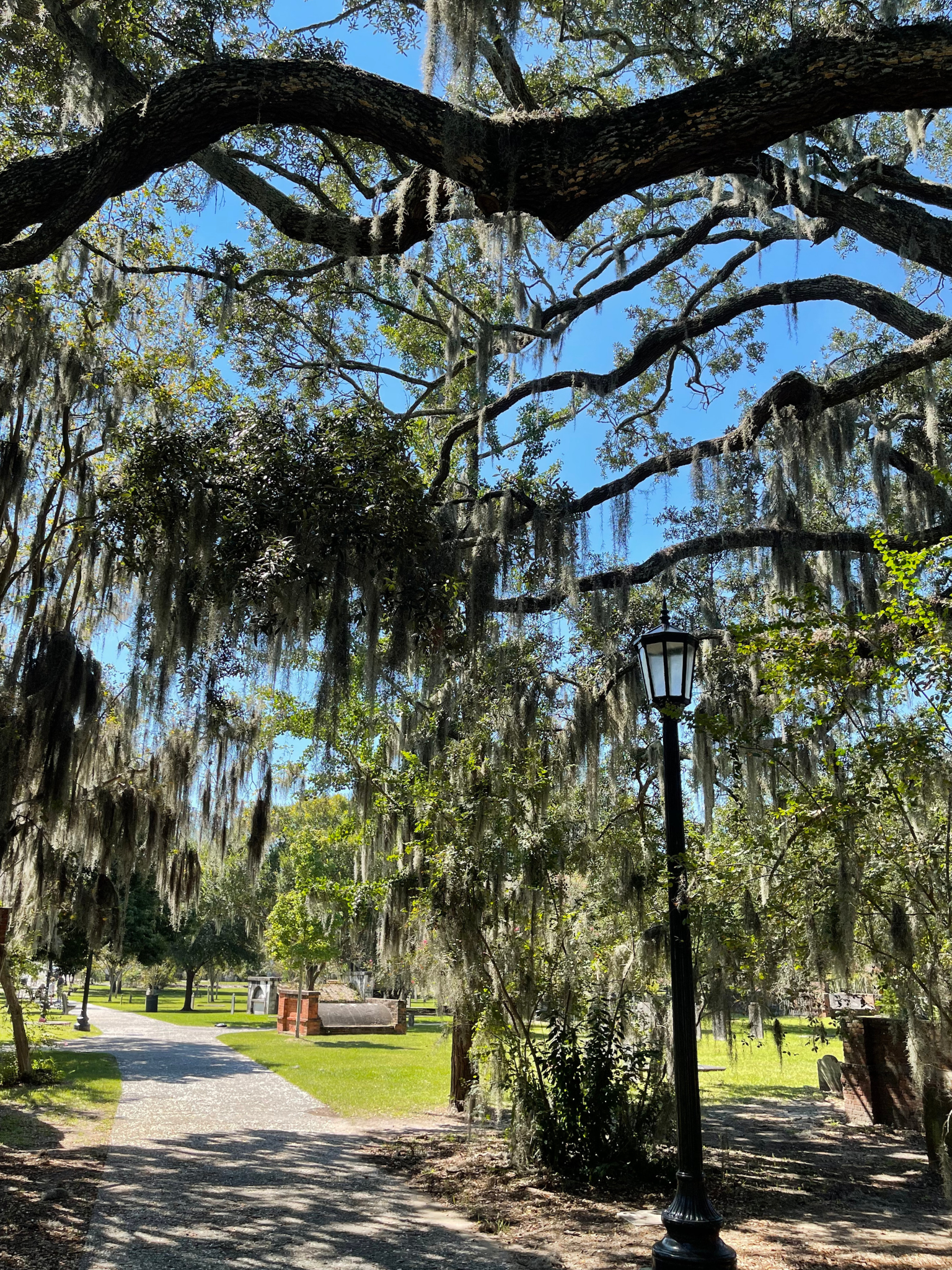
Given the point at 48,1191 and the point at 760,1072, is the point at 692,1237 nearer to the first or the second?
the point at 48,1191

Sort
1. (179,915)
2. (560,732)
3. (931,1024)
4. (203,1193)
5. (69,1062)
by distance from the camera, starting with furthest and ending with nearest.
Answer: (69,1062) < (179,915) < (560,732) < (203,1193) < (931,1024)

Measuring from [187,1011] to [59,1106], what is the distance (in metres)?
27.7

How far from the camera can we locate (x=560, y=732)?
9.52 meters

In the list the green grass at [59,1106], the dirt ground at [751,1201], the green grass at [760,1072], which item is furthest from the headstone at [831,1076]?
the green grass at [59,1106]

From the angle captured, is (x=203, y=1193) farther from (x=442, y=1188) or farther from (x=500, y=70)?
(x=500, y=70)

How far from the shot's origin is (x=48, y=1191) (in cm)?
656

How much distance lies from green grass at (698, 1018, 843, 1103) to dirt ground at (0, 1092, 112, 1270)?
554 cm

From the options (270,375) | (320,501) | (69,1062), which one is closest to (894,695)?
(320,501)

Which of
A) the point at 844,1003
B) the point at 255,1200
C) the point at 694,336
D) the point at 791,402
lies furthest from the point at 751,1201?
the point at 694,336

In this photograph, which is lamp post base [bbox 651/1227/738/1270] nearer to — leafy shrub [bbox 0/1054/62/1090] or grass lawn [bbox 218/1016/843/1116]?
grass lawn [bbox 218/1016/843/1116]

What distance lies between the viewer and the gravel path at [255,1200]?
523 centimetres

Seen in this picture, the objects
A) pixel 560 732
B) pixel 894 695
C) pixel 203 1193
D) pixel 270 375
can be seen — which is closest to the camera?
pixel 894 695

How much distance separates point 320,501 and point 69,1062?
13.4m

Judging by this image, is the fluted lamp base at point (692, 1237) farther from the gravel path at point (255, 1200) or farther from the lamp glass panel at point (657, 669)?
the lamp glass panel at point (657, 669)
